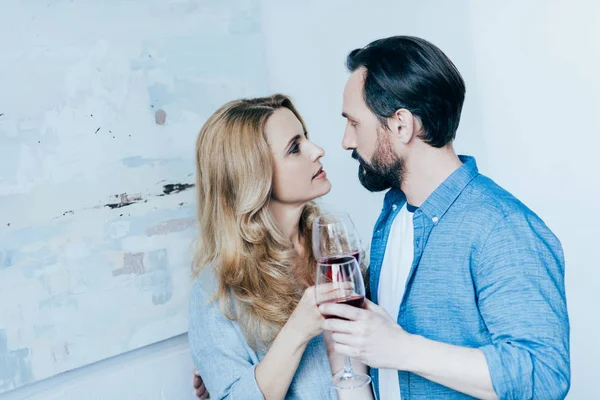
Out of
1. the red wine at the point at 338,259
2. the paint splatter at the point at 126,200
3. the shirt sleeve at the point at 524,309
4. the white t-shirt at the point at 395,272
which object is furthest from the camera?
the paint splatter at the point at 126,200

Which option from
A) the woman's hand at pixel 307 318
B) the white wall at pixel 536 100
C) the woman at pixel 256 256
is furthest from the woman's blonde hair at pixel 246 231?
the white wall at pixel 536 100

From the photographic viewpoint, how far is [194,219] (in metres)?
2.62

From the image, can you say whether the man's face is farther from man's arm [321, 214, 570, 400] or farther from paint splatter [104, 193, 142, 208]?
paint splatter [104, 193, 142, 208]

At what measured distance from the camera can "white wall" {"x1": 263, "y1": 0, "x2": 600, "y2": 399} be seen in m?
2.61

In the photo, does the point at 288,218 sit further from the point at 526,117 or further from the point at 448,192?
the point at 526,117

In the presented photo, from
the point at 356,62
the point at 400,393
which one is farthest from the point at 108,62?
the point at 400,393

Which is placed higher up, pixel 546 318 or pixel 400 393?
pixel 546 318

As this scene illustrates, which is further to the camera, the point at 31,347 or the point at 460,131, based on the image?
the point at 460,131

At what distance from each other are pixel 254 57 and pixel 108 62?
745mm

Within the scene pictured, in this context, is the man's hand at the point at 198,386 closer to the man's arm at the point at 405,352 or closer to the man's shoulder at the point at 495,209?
the man's arm at the point at 405,352

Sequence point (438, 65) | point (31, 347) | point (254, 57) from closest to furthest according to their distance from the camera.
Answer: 1. point (438, 65)
2. point (31, 347)
3. point (254, 57)

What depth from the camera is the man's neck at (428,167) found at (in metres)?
1.83

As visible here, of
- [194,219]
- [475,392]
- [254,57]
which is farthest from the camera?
[254,57]

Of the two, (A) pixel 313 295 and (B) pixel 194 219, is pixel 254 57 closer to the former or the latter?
(B) pixel 194 219
